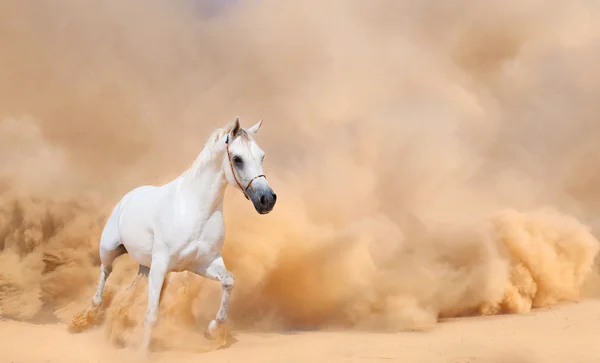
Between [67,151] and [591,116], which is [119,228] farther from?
[591,116]

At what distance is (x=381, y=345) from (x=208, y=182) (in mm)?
2283

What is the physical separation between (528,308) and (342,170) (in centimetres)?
402

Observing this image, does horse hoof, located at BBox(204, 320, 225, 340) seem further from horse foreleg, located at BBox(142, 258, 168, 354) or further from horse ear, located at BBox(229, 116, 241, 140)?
horse ear, located at BBox(229, 116, 241, 140)

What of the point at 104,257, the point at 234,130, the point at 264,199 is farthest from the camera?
the point at 104,257

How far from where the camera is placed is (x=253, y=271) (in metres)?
7.04

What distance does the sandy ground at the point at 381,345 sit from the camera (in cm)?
470

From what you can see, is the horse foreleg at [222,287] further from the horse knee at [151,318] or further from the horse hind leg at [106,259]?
the horse hind leg at [106,259]

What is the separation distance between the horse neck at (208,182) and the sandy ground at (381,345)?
144 cm

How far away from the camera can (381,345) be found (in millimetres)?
5191

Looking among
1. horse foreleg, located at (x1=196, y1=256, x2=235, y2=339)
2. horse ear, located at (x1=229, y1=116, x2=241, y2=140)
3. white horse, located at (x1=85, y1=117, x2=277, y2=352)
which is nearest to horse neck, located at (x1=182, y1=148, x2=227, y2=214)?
white horse, located at (x1=85, y1=117, x2=277, y2=352)

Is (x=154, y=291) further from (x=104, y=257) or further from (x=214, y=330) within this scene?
(x=104, y=257)

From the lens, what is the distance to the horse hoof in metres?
5.17

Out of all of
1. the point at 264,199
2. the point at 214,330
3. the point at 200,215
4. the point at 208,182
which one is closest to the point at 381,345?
the point at 214,330

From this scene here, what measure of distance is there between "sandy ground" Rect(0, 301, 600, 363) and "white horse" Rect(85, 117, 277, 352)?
21.1 inches
